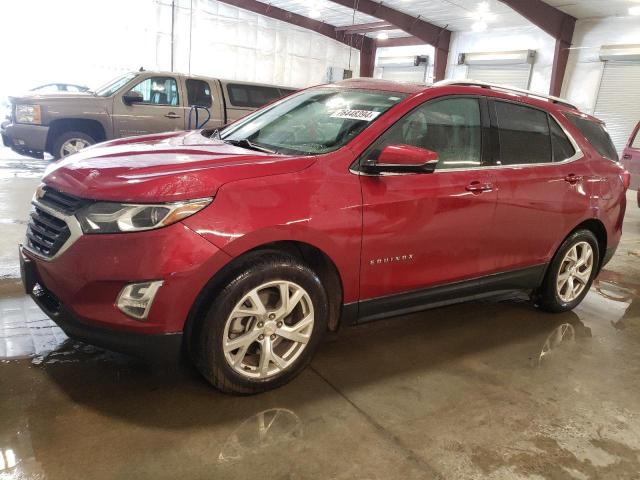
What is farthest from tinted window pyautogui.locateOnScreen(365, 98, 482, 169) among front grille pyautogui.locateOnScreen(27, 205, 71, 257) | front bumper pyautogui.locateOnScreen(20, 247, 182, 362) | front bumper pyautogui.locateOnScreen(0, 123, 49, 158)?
front bumper pyautogui.locateOnScreen(0, 123, 49, 158)

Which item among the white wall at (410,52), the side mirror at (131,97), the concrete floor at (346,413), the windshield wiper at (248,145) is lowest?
the concrete floor at (346,413)

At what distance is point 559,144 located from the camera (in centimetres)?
355

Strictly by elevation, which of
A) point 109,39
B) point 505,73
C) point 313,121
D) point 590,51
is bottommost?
point 313,121

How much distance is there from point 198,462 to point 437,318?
2.14 m

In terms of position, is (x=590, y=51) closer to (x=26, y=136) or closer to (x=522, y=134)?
(x=522, y=134)

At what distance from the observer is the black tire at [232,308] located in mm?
2209

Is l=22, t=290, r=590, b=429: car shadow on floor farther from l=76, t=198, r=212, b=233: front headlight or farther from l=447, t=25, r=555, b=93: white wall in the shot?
l=447, t=25, r=555, b=93: white wall

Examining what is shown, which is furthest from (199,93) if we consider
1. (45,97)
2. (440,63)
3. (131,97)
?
(440,63)

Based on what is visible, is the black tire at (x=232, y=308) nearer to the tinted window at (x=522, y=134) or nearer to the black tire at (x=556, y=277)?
the tinted window at (x=522, y=134)

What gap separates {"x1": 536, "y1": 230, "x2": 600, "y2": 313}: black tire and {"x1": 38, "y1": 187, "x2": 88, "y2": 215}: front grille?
3111mm

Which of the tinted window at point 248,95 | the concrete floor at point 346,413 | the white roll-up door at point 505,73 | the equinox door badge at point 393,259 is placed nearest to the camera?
the concrete floor at point 346,413

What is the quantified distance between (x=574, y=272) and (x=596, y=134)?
1.07m

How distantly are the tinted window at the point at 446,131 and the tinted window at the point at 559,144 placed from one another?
0.77 meters

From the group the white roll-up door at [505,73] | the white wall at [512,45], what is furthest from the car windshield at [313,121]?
the white wall at [512,45]
